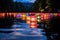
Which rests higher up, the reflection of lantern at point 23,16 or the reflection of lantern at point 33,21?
the reflection of lantern at point 23,16

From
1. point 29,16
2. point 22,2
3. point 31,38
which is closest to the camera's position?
point 29,16

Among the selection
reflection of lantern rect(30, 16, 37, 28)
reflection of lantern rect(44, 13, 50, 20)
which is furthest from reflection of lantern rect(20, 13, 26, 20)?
reflection of lantern rect(44, 13, 50, 20)

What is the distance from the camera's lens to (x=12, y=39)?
5.77ft

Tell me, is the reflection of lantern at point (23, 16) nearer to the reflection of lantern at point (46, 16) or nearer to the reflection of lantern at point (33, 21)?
the reflection of lantern at point (33, 21)

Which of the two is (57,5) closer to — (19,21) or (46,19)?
(46,19)

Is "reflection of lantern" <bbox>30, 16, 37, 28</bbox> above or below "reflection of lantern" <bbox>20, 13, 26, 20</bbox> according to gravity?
below

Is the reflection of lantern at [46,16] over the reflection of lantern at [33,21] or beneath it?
over

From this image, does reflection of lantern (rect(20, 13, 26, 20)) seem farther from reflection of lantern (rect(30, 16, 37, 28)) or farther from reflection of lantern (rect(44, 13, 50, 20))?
reflection of lantern (rect(44, 13, 50, 20))

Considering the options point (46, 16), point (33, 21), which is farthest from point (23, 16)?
point (46, 16)

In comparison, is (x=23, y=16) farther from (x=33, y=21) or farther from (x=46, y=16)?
(x=46, y=16)

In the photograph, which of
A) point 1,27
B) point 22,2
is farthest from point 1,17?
point 22,2

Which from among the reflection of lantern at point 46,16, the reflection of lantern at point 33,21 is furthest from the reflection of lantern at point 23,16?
the reflection of lantern at point 46,16

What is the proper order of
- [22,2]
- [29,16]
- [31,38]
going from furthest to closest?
[22,2], [31,38], [29,16]

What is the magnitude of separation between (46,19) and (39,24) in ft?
0.28
